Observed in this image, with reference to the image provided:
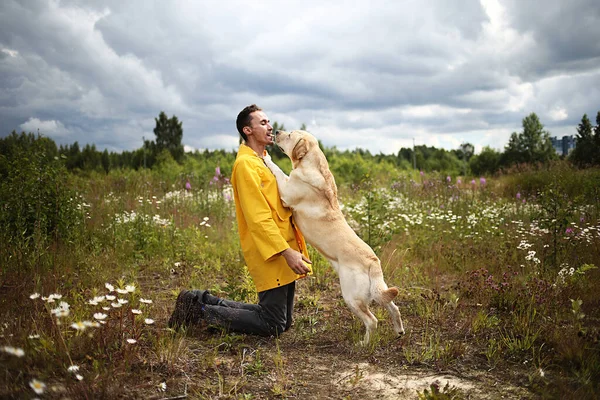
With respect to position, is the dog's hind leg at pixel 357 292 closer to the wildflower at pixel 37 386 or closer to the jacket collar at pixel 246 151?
the jacket collar at pixel 246 151

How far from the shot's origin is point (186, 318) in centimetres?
412

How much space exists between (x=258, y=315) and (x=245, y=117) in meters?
1.90

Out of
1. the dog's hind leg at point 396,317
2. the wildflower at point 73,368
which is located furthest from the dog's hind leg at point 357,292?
the wildflower at point 73,368

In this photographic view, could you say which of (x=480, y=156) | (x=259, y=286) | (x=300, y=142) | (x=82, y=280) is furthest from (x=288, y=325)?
(x=480, y=156)

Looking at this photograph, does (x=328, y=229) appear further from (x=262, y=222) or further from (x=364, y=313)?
(x=364, y=313)

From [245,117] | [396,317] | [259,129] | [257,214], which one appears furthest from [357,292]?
[245,117]

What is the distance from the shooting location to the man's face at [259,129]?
429cm

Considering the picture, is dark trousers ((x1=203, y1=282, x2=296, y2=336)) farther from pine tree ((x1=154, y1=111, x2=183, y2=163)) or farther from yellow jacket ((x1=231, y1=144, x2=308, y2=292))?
pine tree ((x1=154, y1=111, x2=183, y2=163))

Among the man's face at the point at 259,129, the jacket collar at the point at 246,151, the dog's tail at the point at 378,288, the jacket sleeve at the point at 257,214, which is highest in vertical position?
the man's face at the point at 259,129

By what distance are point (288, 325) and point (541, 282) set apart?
272 centimetres

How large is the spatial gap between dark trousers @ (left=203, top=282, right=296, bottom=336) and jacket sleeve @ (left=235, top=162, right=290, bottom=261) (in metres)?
0.46

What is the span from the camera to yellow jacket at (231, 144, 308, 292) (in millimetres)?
3836

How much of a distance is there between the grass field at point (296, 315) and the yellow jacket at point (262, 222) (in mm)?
664

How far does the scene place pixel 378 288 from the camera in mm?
3693
